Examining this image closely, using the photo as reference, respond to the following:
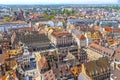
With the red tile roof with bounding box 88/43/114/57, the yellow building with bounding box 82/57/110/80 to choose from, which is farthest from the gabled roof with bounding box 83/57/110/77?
the red tile roof with bounding box 88/43/114/57

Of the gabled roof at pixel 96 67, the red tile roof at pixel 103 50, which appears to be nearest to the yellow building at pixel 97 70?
the gabled roof at pixel 96 67

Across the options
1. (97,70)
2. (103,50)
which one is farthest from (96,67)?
(103,50)

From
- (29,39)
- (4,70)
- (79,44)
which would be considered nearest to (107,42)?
(79,44)

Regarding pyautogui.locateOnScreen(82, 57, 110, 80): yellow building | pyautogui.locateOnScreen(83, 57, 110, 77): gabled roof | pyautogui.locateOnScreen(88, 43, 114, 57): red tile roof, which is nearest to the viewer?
pyautogui.locateOnScreen(82, 57, 110, 80): yellow building

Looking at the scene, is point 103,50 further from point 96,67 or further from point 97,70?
point 97,70

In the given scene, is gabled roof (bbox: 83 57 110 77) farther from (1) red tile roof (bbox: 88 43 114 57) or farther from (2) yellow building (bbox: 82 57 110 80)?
(1) red tile roof (bbox: 88 43 114 57)

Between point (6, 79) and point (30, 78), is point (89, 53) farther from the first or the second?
point (6, 79)

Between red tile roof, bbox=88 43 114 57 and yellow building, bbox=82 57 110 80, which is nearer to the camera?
yellow building, bbox=82 57 110 80

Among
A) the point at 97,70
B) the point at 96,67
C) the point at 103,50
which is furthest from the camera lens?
the point at 103,50

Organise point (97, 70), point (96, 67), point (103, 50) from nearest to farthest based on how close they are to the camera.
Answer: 1. point (97, 70)
2. point (96, 67)
3. point (103, 50)

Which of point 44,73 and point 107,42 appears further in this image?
point 107,42

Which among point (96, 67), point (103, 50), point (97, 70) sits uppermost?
point (96, 67)
